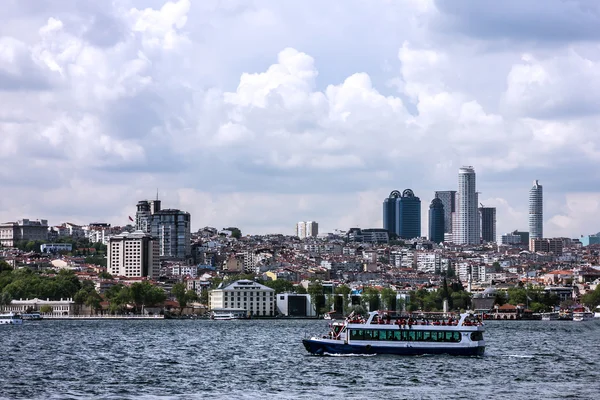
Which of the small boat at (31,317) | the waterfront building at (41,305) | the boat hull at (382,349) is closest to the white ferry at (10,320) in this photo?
the small boat at (31,317)

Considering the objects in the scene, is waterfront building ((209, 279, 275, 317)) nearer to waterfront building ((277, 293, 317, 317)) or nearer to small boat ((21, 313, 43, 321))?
waterfront building ((277, 293, 317, 317))

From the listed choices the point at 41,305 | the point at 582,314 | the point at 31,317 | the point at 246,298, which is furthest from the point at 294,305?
the point at 31,317

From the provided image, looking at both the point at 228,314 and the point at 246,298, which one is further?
the point at 246,298

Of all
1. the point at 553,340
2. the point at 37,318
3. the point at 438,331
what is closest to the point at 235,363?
the point at 438,331

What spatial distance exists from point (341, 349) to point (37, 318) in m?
88.1

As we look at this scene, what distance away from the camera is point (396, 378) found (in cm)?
5053

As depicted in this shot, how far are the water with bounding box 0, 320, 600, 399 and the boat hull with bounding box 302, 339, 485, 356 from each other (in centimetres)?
57

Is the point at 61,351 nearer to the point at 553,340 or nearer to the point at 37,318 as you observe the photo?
the point at 553,340

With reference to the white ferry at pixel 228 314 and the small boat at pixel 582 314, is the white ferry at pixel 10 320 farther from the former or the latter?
the small boat at pixel 582 314

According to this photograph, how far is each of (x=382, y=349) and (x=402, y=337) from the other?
1089 millimetres

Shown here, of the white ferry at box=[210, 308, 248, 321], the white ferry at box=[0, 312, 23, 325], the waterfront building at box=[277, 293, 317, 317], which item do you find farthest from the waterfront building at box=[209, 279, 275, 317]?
the white ferry at box=[0, 312, 23, 325]

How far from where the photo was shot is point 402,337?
60.9 m

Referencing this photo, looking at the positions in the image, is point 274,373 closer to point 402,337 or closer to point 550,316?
point 402,337

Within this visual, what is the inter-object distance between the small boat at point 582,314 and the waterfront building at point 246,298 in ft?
124
